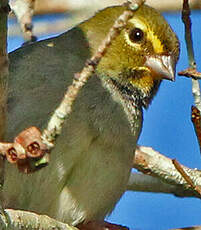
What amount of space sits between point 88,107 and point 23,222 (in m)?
1.10

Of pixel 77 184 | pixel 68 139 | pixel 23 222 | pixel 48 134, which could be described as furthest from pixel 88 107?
pixel 48 134

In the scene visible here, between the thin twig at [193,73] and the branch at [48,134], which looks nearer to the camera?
the branch at [48,134]

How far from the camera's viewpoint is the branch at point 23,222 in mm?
3315

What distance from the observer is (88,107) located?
4309mm

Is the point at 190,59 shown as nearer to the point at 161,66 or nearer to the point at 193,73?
the point at 193,73

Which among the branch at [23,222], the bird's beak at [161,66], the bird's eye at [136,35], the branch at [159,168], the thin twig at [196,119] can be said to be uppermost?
the bird's eye at [136,35]

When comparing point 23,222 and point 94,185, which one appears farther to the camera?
point 94,185

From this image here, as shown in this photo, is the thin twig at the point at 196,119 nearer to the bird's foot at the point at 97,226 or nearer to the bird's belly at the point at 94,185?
the bird's belly at the point at 94,185

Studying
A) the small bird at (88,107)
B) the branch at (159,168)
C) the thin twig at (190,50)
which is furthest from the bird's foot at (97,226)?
the thin twig at (190,50)

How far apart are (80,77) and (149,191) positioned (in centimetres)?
237

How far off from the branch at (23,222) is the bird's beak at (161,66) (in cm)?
141

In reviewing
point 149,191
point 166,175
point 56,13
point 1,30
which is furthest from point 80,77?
point 56,13

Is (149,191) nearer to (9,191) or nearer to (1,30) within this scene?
(9,191)

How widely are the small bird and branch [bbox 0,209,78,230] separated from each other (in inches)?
20.8
